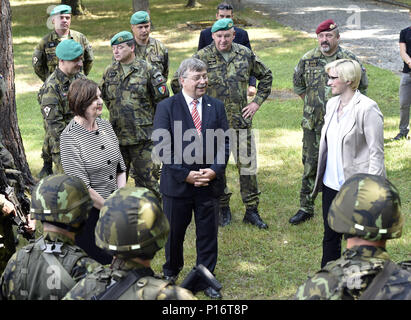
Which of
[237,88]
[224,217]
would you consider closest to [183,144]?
[237,88]

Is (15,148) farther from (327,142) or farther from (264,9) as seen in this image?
(264,9)

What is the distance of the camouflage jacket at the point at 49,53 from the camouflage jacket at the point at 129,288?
18.8 feet

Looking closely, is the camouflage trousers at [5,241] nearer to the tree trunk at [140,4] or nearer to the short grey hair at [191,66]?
the short grey hair at [191,66]

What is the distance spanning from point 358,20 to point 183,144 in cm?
1862

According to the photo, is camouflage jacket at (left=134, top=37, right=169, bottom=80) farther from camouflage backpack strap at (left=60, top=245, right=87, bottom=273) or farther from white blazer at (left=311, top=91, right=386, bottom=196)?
camouflage backpack strap at (left=60, top=245, right=87, bottom=273)

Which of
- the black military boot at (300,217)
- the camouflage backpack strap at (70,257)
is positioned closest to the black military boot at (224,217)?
the black military boot at (300,217)

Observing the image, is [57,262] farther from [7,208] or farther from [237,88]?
[237,88]

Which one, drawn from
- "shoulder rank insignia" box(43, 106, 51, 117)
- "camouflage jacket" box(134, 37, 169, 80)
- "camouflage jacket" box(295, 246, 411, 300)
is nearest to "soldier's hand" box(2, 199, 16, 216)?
"shoulder rank insignia" box(43, 106, 51, 117)

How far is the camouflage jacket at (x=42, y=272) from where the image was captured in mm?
3002

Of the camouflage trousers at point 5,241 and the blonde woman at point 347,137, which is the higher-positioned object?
the blonde woman at point 347,137

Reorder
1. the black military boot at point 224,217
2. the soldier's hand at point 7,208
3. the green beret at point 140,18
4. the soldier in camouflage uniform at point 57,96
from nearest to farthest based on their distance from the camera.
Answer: the soldier's hand at point 7,208, the soldier in camouflage uniform at point 57,96, the black military boot at point 224,217, the green beret at point 140,18

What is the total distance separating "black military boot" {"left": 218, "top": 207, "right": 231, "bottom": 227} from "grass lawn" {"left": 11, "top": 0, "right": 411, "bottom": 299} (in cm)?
11

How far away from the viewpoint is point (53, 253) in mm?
3080

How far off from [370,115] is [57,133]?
3145 millimetres
